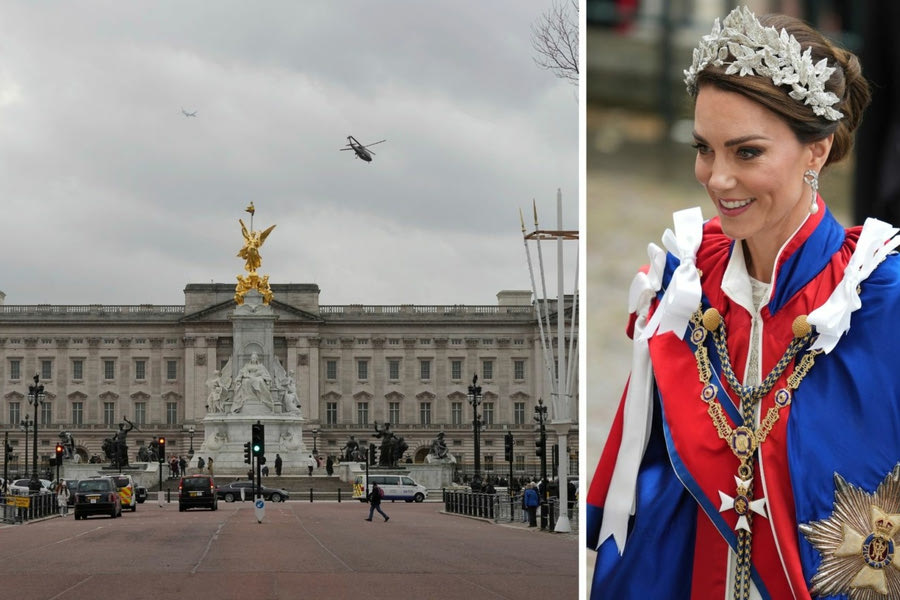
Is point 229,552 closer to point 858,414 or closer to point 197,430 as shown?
point 858,414

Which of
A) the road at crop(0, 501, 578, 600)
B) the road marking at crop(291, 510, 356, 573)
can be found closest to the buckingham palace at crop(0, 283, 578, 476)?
the road marking at crop(291, 510, 356, 573)

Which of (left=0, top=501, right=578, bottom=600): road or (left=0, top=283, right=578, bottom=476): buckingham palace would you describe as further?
(left=0, top=283, right=578, bottom=476): buckingham palace

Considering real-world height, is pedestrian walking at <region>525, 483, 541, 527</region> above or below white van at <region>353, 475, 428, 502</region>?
above

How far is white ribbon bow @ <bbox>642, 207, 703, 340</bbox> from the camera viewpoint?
3.97 meters

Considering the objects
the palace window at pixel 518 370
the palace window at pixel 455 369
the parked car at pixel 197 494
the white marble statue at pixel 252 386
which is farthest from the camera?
the palace window at pixel 455 369

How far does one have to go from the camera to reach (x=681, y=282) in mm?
3992

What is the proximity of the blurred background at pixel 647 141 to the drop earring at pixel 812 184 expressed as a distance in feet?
0.61

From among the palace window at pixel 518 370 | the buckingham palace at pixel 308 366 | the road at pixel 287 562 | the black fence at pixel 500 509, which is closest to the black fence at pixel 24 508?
the road at pixel 287 562

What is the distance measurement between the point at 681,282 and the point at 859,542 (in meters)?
0.94

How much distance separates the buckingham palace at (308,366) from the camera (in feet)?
278

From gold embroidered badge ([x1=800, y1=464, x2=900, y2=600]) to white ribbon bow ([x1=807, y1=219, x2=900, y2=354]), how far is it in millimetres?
420

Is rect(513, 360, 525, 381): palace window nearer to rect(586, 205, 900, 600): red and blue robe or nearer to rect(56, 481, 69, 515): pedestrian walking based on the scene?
rect(56, 481, 69, 515): pedestrian walking

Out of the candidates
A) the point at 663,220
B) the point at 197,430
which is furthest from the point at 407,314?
the point at 663,220

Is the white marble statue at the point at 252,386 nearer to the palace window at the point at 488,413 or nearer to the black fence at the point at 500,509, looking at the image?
the black fence at the point at 500,509
